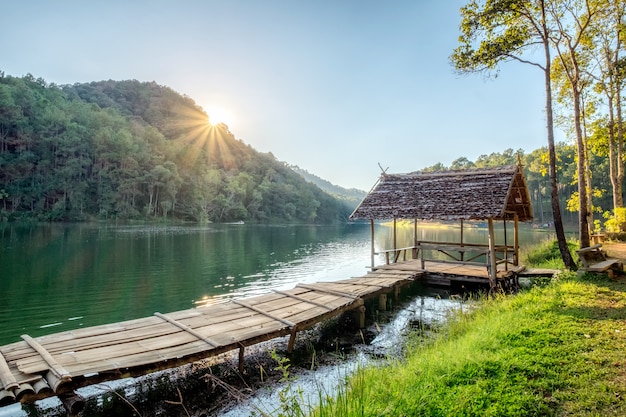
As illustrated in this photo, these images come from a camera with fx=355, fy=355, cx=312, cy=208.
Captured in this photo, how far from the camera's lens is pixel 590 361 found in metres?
4.66

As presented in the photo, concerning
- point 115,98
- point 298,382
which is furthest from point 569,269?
point 115,98

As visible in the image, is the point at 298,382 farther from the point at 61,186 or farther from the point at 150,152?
the point at 150,152

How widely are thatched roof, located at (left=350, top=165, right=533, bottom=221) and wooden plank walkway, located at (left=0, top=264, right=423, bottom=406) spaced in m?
4.89

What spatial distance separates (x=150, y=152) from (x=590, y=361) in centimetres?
7078

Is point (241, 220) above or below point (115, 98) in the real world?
below

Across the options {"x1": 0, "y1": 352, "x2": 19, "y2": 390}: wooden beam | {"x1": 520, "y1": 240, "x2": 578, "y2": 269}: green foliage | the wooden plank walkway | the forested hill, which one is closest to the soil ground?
{"x1": 520, "y1": 240, "x2": 578, "y2": 269}: green foliage

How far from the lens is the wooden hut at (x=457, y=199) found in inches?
458

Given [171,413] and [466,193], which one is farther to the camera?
[466,193]

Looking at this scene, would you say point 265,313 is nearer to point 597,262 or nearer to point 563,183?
point 597,262

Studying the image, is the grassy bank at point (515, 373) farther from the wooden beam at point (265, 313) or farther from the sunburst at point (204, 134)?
the sunburst at point (204, 134)

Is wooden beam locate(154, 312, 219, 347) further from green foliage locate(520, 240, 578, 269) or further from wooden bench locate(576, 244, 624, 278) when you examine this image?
green foliage locate(520, 240, 578, 269)

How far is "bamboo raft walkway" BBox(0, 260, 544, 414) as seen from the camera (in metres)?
4.33

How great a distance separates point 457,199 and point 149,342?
10.5 m

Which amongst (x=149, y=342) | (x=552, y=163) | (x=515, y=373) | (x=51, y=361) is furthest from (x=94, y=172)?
(x=515, y=373)
